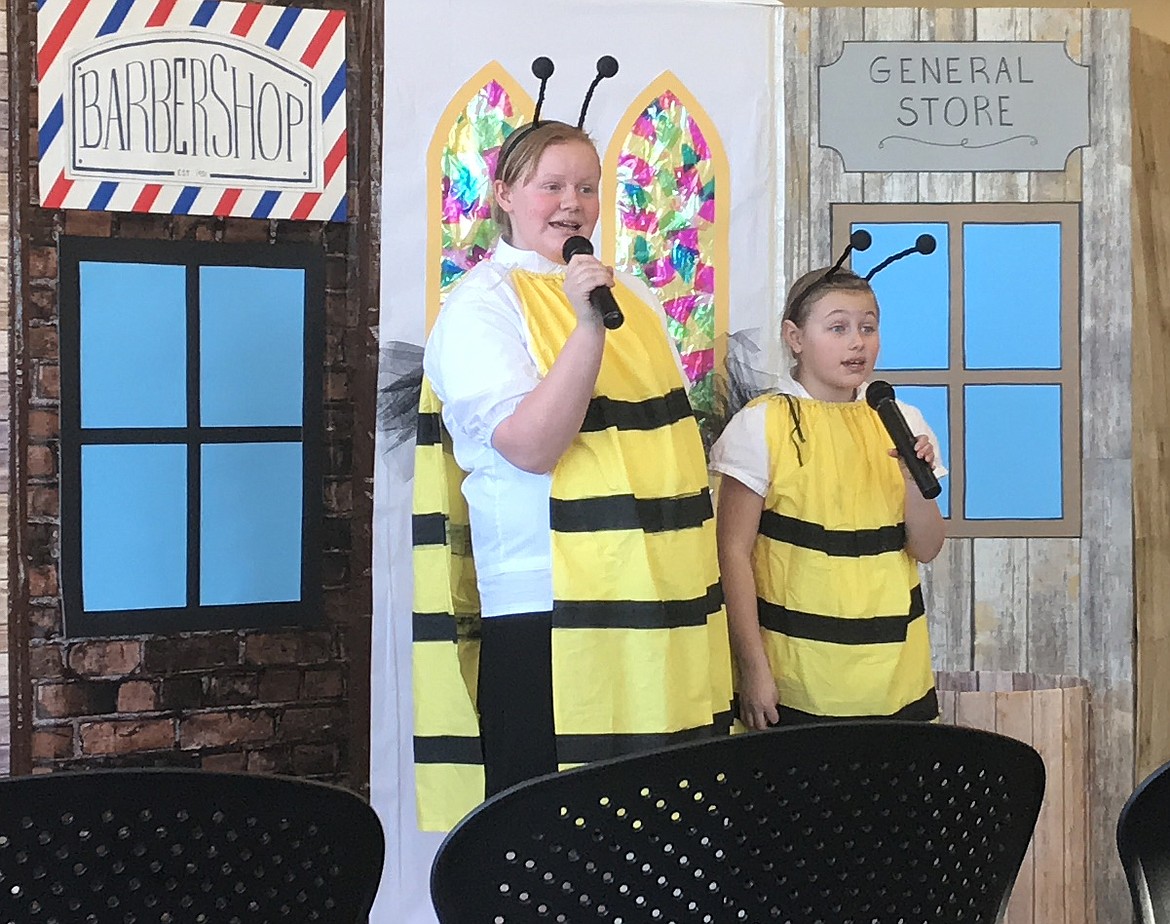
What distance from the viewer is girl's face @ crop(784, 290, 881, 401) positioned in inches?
84.3

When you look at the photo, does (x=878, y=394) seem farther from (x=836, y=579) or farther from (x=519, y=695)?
(x=519, y=695)

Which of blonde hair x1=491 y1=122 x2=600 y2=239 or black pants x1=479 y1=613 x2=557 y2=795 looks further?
blonde hair x1=491 y1=122 x2=600 y2=239

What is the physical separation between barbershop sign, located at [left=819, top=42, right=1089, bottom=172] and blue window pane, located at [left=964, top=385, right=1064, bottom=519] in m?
0.45

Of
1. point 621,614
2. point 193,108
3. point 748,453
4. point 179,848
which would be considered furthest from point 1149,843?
point 193,108

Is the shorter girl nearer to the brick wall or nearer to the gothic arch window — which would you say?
the gothic arch window

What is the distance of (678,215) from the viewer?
2.57 metres

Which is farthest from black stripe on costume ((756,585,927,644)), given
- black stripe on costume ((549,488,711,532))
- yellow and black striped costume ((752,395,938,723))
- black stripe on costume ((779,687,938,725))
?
black stripe on costume ((549,488,711,532))

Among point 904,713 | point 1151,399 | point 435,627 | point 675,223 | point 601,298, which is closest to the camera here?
point 601,298

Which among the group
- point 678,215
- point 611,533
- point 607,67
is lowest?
point 611,533

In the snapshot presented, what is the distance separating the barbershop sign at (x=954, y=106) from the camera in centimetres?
258

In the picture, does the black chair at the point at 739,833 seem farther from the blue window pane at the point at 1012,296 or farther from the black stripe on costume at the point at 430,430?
the blue window pane at the point at 1012,296

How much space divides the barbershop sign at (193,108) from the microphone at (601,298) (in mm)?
882

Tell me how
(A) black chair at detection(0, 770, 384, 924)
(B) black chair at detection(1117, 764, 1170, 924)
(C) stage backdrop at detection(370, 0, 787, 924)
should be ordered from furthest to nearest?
(C) stage backdrop at detection(370, 0, 787, 924)
(B) black chair at detection(1117, 764, 1170, 924)
(A) black chair at detection(0, 770, 384, 924)

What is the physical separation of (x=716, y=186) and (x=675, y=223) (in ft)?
0.37
